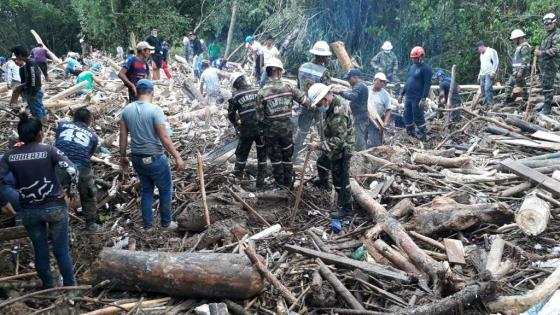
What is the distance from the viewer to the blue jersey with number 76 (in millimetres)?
5641

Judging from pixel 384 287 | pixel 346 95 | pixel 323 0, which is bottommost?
pixel 384 287

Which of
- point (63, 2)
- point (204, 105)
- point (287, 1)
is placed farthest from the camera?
point (63, 2)

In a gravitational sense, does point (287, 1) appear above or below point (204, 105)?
above

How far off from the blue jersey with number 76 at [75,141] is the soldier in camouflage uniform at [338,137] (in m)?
2.86

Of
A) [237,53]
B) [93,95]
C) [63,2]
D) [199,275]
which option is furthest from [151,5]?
[199,275]

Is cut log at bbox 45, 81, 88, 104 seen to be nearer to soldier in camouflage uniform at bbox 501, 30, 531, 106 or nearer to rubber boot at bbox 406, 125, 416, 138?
rubber boot at bbox 406, 125, 416, 138

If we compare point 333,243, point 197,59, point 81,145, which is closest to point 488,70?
point 333,243

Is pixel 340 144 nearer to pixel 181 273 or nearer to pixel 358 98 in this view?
pixel 358 98

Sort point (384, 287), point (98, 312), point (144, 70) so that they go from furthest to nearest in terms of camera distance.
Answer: point (144, 70) < point (384, 287) < point (98, 312)

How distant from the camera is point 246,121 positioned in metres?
7.01

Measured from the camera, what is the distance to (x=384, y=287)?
15.4 ft

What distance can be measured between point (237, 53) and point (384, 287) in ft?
64.2

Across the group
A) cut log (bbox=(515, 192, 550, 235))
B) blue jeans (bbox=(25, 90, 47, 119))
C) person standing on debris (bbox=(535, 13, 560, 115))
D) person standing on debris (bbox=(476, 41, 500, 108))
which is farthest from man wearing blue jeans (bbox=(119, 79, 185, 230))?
person standing on debris (bbox=(476, 41, 500, 108))

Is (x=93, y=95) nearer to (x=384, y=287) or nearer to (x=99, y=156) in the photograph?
(x=99, y=156)
